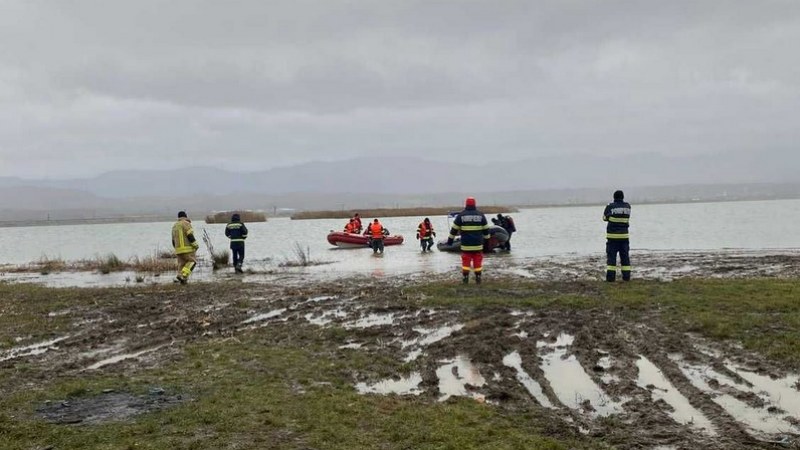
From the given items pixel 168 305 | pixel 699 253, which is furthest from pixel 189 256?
pixel 699 253

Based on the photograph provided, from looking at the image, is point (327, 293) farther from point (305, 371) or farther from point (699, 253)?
point (699, 253)

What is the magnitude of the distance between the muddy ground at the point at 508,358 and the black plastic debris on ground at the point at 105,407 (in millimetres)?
28

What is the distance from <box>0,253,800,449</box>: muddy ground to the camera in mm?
5340

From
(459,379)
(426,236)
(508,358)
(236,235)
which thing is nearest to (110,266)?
(236,235)

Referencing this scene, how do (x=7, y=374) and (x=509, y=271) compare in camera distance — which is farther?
(x=509, y=271)

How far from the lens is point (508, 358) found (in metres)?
7.55

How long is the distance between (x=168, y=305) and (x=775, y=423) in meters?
10.8

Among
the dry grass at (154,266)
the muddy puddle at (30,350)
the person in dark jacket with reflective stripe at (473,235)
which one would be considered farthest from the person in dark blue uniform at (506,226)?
the muddy puddle at (30,350)

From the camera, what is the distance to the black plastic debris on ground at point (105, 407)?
18.4 feet

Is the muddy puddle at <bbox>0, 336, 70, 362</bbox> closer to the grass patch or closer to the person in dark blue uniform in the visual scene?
the grass patch

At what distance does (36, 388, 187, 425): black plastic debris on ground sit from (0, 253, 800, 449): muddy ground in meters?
0.03

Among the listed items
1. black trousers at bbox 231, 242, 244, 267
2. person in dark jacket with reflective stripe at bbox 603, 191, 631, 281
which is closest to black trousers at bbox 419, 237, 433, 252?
black trousers at bbox 231, 242, 244, 267

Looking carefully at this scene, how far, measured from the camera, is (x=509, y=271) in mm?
17453

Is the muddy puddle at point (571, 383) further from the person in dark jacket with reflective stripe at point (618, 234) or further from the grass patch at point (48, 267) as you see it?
the grass patch at point (48, 267)
